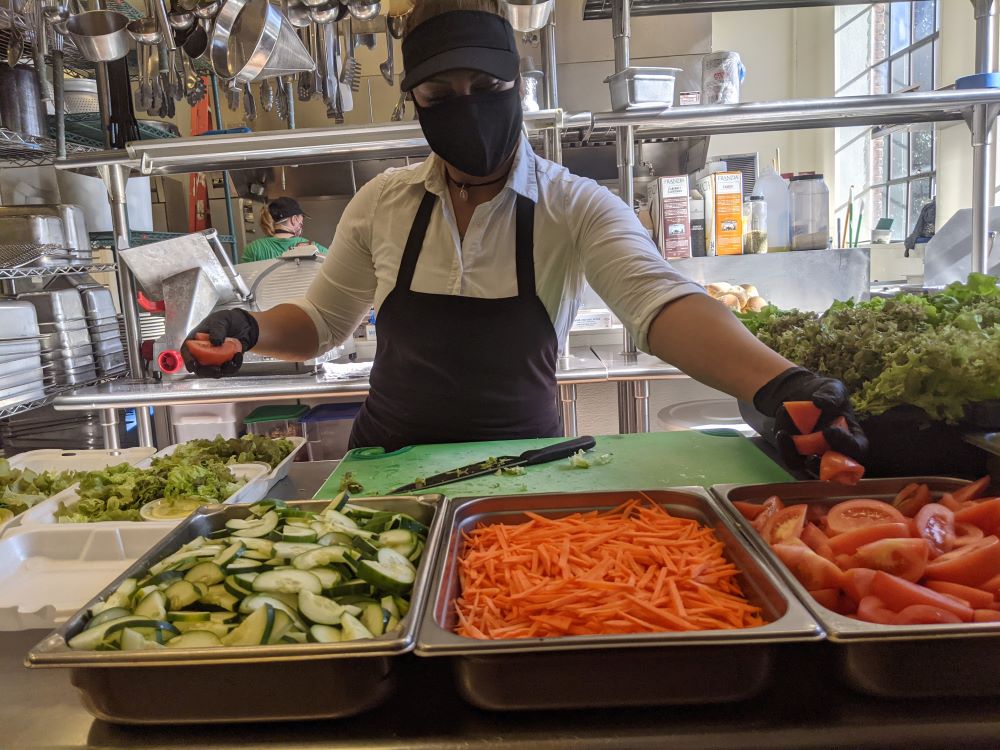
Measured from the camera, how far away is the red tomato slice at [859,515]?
1.14 m

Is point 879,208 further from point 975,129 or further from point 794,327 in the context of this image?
point 794,327

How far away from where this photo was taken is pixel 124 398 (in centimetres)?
315

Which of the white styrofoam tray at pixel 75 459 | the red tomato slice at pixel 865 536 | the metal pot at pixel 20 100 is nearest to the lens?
the red tomato slice at pixel 865 536

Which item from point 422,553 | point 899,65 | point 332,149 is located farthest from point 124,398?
point 899,65

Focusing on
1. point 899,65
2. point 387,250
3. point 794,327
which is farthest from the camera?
point 899,65

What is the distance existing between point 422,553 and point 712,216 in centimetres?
316

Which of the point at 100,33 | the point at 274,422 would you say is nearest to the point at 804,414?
the point at 100,33

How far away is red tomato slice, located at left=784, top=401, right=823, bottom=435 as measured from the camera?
4.06 ft

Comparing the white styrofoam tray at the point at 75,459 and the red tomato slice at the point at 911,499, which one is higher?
the red tomato slice at the point at 911,499

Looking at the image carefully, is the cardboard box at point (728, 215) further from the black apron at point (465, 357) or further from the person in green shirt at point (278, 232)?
the person in green shirt at point (278, 232)

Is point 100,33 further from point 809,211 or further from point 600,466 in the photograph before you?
point 809,211

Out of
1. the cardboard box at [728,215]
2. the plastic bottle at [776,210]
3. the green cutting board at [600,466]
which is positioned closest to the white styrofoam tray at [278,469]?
the green cutting board at [600,466]

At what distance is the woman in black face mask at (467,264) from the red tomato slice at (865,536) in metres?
0.74

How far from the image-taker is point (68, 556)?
140cm
